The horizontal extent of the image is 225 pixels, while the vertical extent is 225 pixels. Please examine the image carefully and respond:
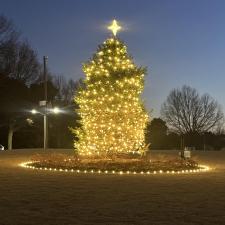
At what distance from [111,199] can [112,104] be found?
13670 mm

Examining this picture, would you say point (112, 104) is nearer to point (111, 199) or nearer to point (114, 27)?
point (114, 27)

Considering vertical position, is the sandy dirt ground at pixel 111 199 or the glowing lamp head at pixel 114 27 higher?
the glowing lamp head at pixel 114 27

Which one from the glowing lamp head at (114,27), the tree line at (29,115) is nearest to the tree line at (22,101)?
the tree line at (29,115)

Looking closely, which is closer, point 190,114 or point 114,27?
point 114,27

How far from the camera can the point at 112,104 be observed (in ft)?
85.0

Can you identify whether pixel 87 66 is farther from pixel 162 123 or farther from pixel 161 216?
pixel 162 123

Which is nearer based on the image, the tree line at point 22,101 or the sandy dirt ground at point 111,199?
the sandy dirt ground at point 111,199

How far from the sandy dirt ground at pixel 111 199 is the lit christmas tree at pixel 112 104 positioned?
708 cm

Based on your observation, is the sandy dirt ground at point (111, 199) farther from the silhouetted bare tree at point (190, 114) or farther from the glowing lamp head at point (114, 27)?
the silhouetted bare tree at point (190, 114)

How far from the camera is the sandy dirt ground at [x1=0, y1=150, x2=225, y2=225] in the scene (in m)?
9.79

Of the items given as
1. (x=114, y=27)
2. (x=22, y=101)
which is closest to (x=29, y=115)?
(x=22, y=101)

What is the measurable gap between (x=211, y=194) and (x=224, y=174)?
6570 mm

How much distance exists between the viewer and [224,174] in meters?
20.0

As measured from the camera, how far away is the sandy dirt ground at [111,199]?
9789 mm
